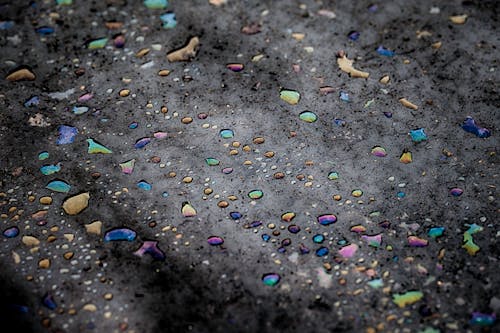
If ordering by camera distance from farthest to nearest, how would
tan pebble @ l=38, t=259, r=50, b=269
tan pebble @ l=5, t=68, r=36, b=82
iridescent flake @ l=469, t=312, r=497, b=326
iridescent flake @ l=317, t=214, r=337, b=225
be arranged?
tan pebble @ l=5, t=68, r=36, b=82, iridescent flake @ l=317, t=214, r=337, b=225, tan pebble @ l=38, t=259, r=50, b=269, iridescent flake @ l=469, t=312, r=497, b=326

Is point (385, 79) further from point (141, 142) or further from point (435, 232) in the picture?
point (141, 142)

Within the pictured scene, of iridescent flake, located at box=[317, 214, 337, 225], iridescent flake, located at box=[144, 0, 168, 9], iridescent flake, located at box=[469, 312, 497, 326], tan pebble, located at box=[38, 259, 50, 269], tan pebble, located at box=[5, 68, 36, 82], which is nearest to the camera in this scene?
iridescent flake, located at box=[469, 312, 497, 326]

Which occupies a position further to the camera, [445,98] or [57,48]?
[57,48]

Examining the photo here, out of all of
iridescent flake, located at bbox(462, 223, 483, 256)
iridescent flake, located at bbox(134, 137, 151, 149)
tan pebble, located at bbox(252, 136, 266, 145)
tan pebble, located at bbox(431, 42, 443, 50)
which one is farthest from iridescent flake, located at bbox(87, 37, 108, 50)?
iridescent flake, located at bbox(462, 223, 483, 256)

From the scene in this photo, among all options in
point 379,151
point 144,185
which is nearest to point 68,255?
point 144,185

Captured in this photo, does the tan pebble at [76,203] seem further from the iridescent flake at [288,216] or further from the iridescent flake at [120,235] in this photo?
the iridescent flake at [288,216]

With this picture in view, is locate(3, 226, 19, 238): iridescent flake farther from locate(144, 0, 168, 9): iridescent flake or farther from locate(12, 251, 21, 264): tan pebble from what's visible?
locate(144, 0, 168, 9): iridescent flake

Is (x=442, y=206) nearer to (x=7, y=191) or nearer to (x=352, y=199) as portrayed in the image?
(x=352, y=199)

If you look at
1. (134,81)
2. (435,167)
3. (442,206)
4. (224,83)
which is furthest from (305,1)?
(442,206)
